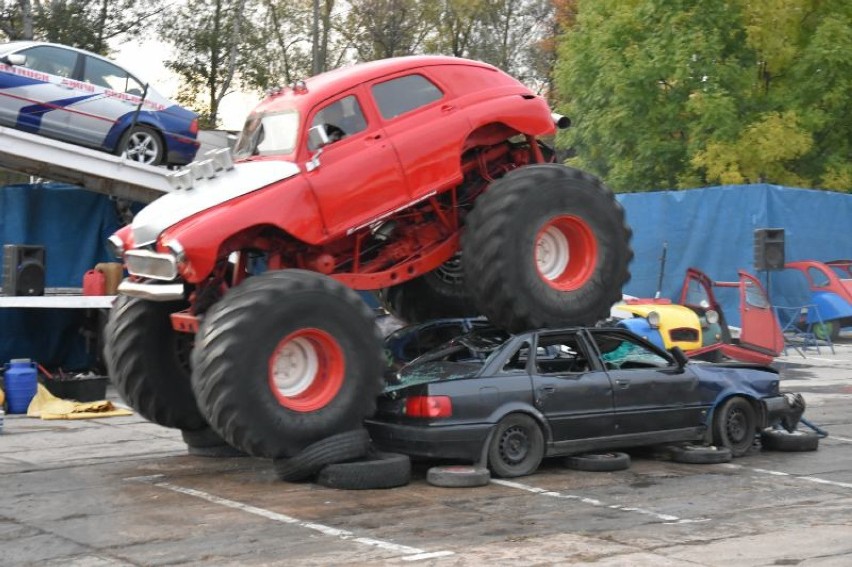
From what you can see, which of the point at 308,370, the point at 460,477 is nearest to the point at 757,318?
the point at 460,477

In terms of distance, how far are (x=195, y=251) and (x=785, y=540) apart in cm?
530

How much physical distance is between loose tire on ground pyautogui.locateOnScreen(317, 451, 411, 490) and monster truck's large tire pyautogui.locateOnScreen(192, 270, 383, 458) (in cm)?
32

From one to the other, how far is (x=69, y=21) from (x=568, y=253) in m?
25.5

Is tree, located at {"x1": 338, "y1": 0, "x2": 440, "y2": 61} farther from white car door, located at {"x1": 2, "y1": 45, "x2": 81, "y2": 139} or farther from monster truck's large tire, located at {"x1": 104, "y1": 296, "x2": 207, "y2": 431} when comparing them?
monster truck's large tire, located at {"x1": 104, "y1": 296, "x2": 207, "y2": 431}

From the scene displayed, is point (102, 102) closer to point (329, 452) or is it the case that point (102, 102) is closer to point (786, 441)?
point (329, 452)

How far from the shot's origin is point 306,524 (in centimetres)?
956

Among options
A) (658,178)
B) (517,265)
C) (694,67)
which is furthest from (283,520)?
(658,178)

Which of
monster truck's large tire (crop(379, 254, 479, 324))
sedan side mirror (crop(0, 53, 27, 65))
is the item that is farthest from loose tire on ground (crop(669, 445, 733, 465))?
sedan side mirror (crop(0, 53, 27, 65))

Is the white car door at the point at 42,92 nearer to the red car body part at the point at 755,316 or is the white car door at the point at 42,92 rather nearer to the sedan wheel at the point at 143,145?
the sedan wheel at the point at 143,145

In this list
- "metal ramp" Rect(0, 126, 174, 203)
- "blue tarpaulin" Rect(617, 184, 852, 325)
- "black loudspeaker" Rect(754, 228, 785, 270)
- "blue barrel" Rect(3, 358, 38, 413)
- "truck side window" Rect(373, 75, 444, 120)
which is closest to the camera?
"truck side window" Rect(373, 75, 444, 120)

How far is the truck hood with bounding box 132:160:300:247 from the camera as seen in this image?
1130cm

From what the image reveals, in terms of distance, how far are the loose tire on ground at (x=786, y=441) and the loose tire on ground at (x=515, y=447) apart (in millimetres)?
3045

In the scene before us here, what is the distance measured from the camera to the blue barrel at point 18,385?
17.0 meters

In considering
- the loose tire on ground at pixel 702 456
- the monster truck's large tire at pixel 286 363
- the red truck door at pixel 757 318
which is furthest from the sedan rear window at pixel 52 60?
the red truck door at pixel 757 318
